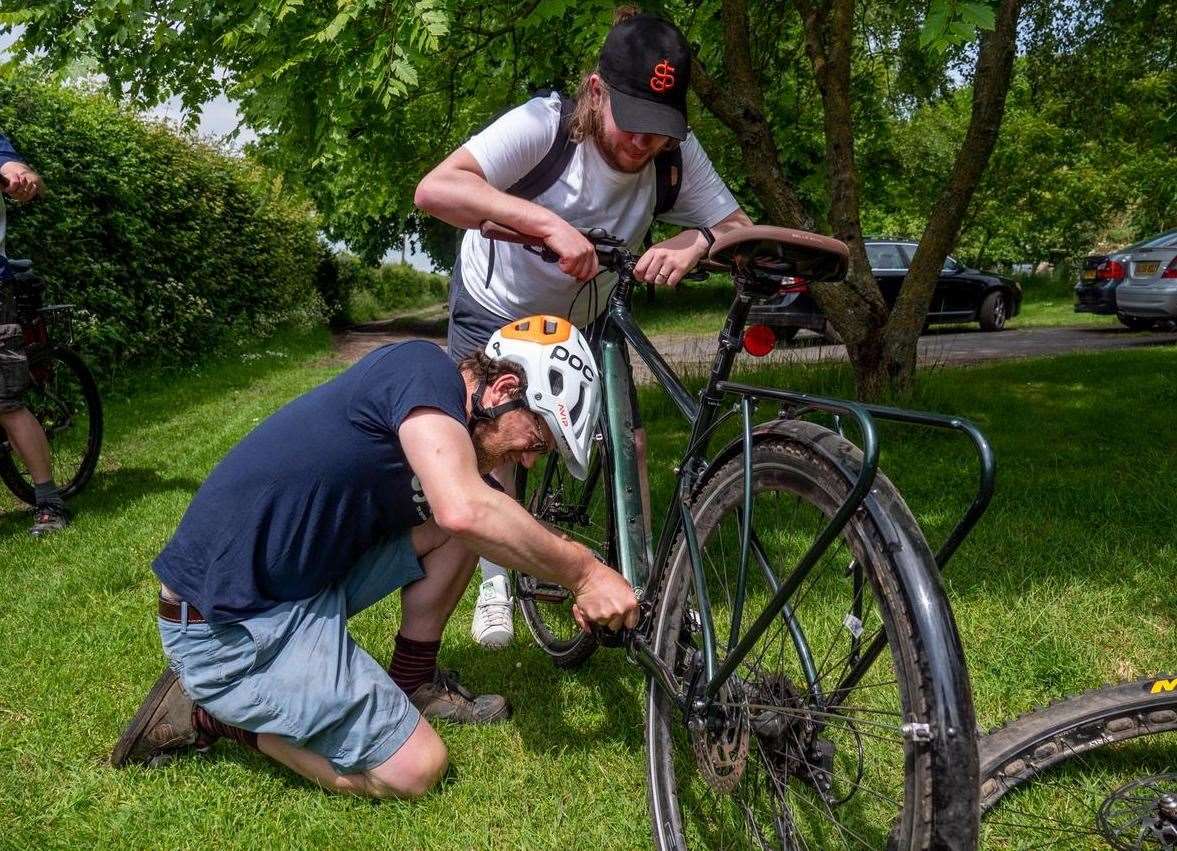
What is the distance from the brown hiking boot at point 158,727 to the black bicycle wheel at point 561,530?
115 cm

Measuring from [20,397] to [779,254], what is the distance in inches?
172

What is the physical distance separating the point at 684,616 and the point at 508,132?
144 centimetres

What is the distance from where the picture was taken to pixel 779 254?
209cm

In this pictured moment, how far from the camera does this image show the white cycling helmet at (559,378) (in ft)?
7.52

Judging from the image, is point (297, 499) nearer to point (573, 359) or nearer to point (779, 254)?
point (573, 359)

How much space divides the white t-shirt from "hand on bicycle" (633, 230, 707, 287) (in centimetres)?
36

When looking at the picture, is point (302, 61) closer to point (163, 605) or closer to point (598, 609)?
point (163, 605)

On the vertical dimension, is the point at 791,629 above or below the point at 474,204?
below

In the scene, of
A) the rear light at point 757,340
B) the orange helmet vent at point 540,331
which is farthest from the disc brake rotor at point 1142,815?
the orange helmet vent at point 540,331

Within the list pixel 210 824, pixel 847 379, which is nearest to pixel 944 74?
pixel 847 379

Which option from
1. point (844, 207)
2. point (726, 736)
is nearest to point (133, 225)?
point (844, 207)

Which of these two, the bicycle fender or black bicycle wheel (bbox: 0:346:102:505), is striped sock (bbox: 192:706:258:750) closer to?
the bicycle fender

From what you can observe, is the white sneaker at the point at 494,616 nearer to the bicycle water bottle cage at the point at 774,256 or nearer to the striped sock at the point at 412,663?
the striped sock at the point at 412,663

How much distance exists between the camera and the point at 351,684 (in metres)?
2.62
